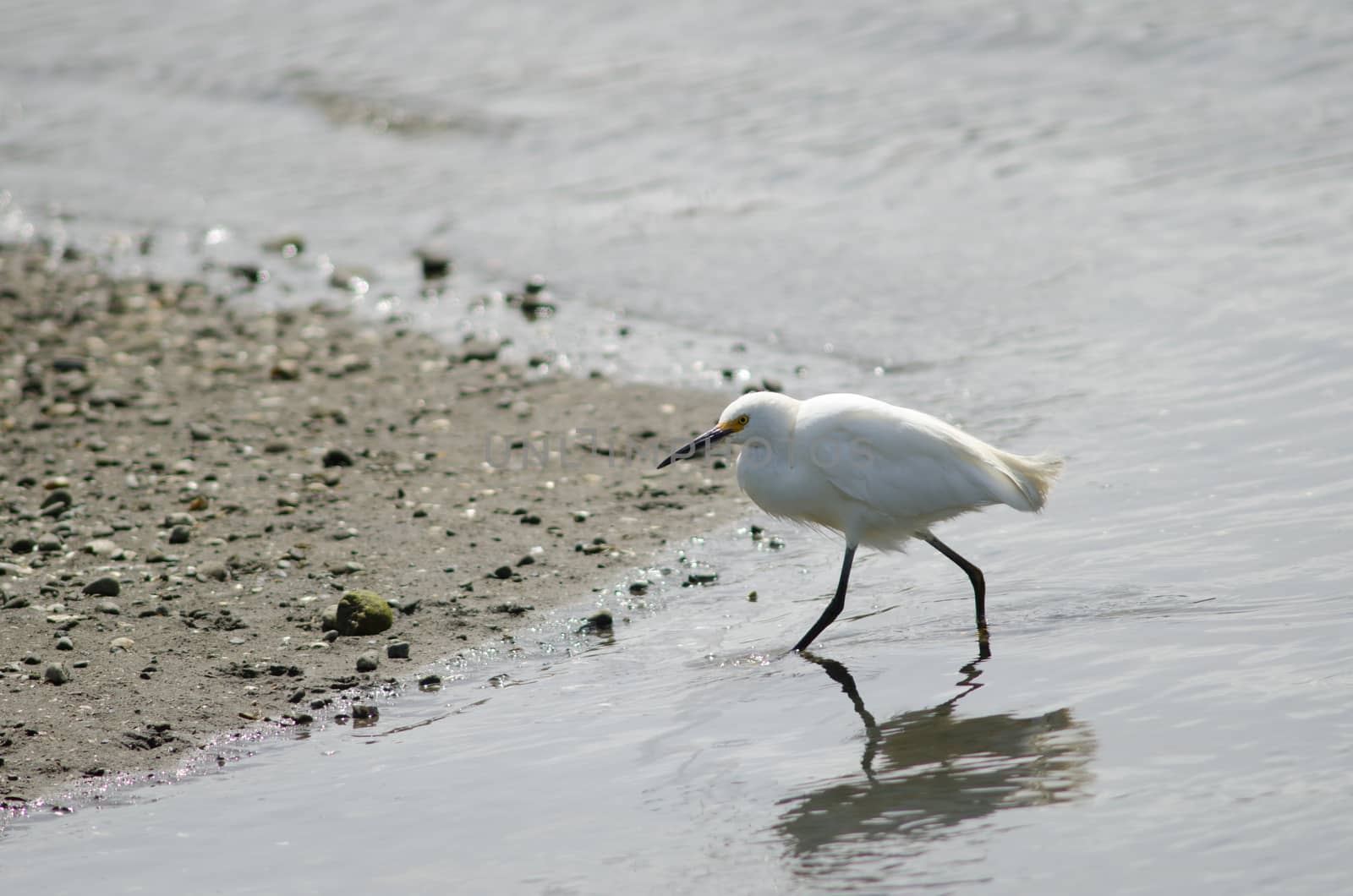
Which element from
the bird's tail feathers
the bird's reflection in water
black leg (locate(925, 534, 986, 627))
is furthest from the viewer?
the bird's tail feathers

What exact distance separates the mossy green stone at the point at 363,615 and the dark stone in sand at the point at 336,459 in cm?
198

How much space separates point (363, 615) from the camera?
19.8 feet

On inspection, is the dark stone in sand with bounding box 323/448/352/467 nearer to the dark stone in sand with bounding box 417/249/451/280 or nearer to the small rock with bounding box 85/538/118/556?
the small rock with bounding box 85/538/118/556

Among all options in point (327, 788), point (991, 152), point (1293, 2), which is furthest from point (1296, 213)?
point (327, 788)

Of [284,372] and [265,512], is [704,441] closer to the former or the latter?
[265,512]

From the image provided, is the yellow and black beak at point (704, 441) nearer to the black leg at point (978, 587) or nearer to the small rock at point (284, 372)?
the black leg at point (978, 587)

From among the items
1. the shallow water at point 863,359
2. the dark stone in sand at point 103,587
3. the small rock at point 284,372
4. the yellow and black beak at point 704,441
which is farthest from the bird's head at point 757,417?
the small rock at point 284,372

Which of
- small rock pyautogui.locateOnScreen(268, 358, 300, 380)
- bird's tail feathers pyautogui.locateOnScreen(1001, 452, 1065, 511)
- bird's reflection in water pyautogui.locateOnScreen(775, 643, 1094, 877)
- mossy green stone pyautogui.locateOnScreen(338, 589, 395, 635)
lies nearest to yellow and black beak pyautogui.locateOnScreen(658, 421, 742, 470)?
bird's tail feathers pyautogui.locateOnScreen(1001, 452, 1065, 511)

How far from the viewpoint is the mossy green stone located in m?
6.05

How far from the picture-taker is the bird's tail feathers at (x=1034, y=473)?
19.8 ft

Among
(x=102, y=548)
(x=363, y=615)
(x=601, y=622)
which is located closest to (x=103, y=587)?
(x=102, y=548)

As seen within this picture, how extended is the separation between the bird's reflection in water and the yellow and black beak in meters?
1.51

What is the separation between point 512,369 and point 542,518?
2511mm

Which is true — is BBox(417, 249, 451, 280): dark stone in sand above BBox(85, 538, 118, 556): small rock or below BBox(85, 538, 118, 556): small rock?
above
